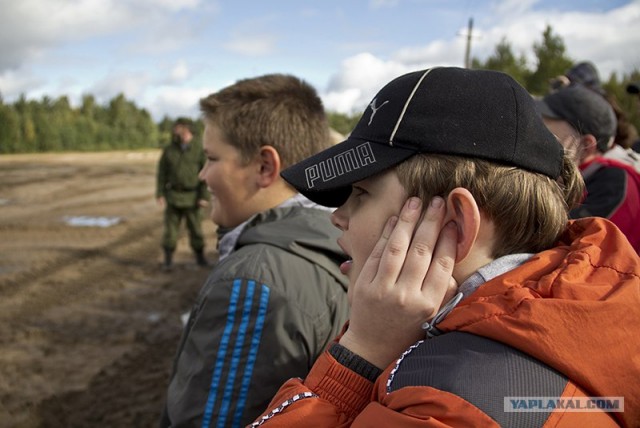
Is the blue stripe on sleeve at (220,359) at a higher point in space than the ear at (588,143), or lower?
lower

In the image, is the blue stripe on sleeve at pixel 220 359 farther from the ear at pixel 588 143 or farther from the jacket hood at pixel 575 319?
the ear at pixel 588 143

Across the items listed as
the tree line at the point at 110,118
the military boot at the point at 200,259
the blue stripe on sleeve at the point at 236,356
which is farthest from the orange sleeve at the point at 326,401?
the tree line at the point at 110,118

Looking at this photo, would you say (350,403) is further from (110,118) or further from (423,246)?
(110,118)

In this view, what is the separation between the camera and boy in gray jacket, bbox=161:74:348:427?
1.75 m

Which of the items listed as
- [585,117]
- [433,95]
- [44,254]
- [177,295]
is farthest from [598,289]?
[44,254]

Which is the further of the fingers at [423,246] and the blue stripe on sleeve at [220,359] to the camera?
the blue stripe on sleeve at [220,359]

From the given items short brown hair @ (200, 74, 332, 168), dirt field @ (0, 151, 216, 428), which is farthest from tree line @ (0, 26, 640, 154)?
short brown hair @ (200, 74, 332, 168)

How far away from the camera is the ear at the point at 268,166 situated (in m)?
2.31

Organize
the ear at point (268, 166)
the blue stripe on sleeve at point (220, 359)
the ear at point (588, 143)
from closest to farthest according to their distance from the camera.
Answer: the blue stripe on sleeve at point (220, 359) → the ear at point (268, 166) → the ear at point (588, 143)

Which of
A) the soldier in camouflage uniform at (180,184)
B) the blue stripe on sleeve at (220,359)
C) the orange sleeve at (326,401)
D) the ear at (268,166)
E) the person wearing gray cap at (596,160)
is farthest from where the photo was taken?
the soldier in camouflage uniform at (180,184)

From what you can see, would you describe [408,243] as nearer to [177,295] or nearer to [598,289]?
[598,289]

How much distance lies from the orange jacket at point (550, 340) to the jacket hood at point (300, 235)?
0.87 meters

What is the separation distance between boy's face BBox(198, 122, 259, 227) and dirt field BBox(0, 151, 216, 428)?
8.83ft

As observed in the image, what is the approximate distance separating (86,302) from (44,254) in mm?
2947
